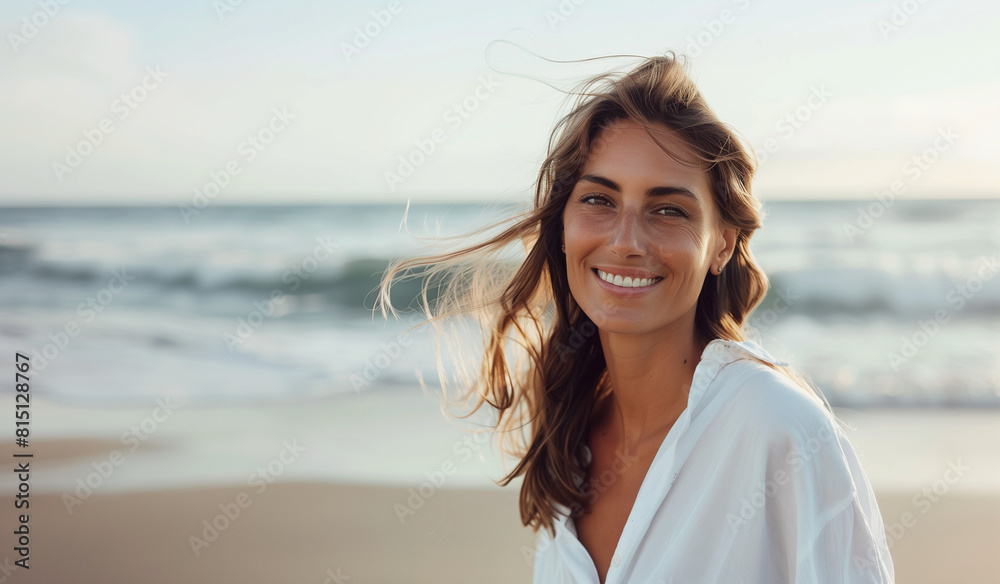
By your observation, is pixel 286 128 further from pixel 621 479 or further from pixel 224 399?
pixel 621 479

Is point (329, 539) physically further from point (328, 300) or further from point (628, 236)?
point (328, 300)

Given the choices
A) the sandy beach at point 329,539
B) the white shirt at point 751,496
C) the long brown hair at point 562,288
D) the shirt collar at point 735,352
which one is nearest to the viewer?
the white shirt at point 751,496

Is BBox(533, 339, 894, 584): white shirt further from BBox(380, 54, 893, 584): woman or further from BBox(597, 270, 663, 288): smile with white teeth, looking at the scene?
BBox(597, 270, 663, 288): smile with white teeth

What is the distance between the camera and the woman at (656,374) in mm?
2086

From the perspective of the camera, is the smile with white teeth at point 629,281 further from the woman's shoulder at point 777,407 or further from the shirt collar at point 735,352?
the woman's shoulder at point 777,407

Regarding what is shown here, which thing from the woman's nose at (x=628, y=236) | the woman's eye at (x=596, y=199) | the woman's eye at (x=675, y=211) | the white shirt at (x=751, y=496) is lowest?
the white shirt at (x=751, y=496)

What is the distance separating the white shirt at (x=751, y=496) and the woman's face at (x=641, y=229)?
0.26 m

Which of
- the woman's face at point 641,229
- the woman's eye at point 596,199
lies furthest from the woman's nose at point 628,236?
the woman's eye at point 596,199

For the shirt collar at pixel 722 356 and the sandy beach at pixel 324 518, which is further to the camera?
the sandy beach at pixel 324 518

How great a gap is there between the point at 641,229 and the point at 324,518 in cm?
399

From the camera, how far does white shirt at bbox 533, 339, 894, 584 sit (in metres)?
1.98

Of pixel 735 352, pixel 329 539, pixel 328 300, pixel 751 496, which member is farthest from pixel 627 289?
pixel 328 300

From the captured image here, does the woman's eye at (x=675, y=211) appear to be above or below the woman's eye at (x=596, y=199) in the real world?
below

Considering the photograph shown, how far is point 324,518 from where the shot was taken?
554cm
